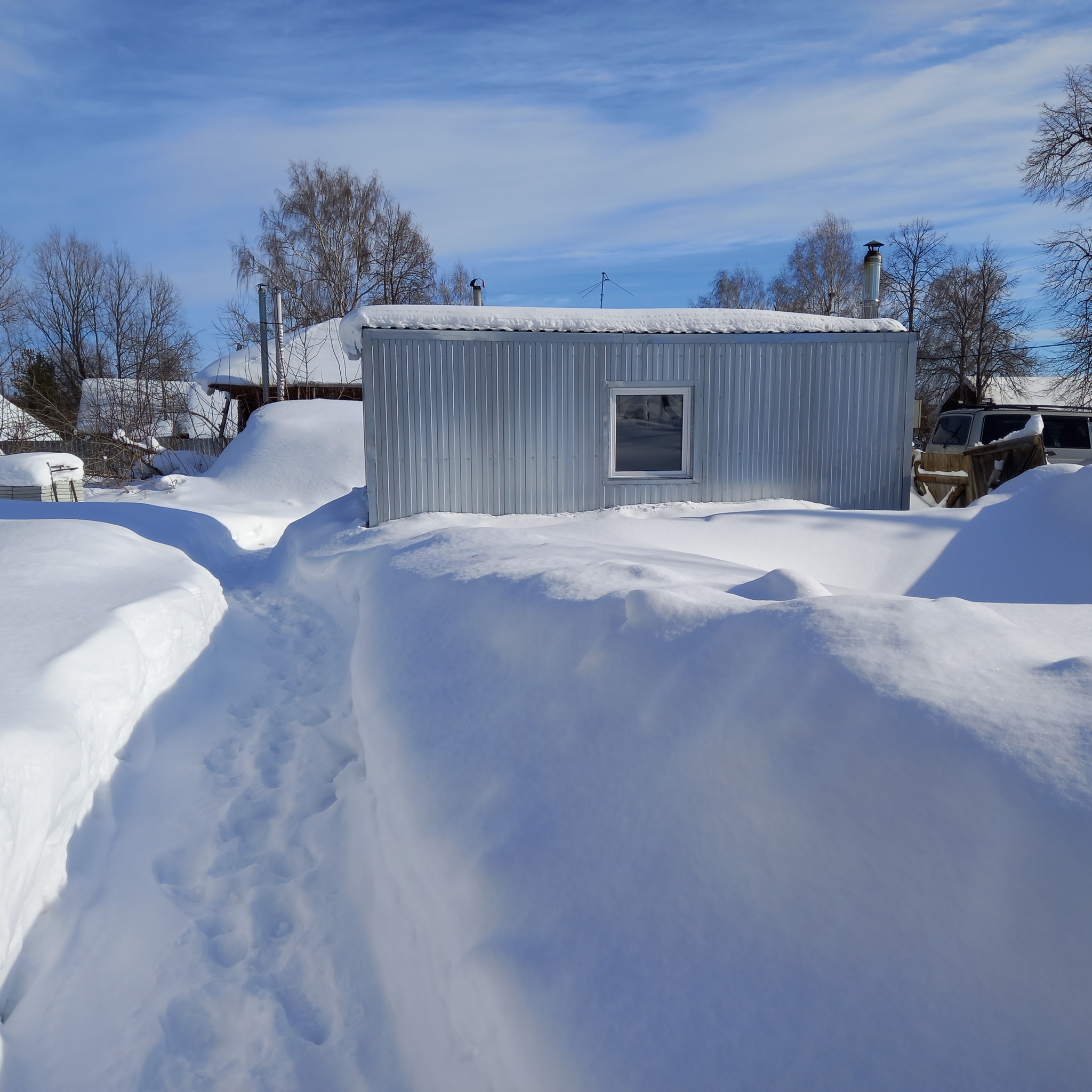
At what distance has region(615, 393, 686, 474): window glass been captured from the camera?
9.02 metres

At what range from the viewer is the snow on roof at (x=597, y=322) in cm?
836

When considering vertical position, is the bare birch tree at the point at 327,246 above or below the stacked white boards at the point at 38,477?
above

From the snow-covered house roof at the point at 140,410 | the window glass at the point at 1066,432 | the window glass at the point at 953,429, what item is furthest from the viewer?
the snow-covered house roof at the point at 140,410

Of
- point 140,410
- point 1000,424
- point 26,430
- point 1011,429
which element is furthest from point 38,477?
A: point 1011,429

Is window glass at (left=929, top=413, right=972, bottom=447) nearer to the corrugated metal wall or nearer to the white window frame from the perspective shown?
the corrugated metal wall

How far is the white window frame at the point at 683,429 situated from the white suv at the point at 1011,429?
6356 millimetres

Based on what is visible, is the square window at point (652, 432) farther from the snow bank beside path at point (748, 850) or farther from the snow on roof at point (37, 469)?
the snow on roof at point (37, 469)

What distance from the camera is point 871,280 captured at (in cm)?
1111

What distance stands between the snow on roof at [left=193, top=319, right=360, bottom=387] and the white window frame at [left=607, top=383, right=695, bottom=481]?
49.6 ft

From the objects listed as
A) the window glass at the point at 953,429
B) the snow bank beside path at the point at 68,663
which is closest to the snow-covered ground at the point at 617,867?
the snow bank beside path at the point at 68,663

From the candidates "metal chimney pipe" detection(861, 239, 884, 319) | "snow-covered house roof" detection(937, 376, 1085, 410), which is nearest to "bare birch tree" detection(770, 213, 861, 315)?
"snow-covered house roof" detection(937, 376, 1085, 410)

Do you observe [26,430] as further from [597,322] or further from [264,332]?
[597,322]

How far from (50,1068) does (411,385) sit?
7.02m

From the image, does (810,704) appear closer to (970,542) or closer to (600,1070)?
(600,1070)
